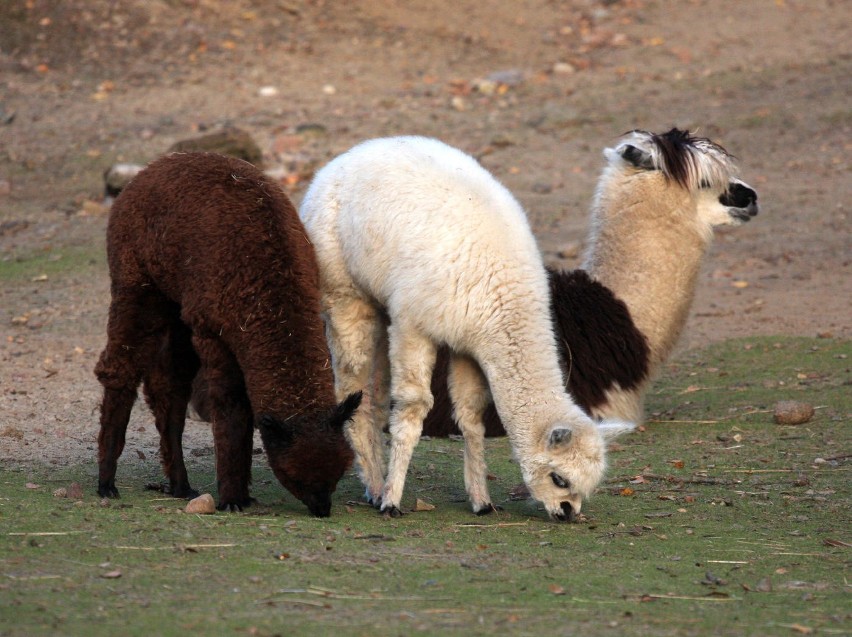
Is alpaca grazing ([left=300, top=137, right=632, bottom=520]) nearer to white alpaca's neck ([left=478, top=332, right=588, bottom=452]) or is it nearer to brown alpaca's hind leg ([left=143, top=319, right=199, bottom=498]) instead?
white alpaca's neck ([left=478, top=332, right=588, bottom=452])

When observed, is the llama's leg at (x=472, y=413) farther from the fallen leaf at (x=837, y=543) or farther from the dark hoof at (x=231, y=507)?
the fallen leaf at (x=837, y=543)

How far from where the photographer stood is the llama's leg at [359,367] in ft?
22.7

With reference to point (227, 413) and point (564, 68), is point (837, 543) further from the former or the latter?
point (564, 68)

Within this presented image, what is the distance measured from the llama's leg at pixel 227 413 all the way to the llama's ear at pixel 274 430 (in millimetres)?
333

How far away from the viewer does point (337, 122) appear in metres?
17.6

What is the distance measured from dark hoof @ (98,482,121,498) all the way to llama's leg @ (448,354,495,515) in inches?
74.3

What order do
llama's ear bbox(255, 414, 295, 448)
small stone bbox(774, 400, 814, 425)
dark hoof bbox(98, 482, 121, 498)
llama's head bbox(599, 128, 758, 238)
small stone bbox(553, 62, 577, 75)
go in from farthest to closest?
small stone bbox(553, 62, 577, 75) < llama's head bbox(599, 128, 758, 238) < small stone bbox(774, 400, 814, 425) < dark hoof bbox(98, 482, 121, 498) < llama's ear bbox(255, 414, 295, 448)

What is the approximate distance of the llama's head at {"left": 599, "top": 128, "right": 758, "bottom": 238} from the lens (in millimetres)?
9227

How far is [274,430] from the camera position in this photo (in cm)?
594

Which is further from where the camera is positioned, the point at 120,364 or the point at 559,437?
the point at 120,364

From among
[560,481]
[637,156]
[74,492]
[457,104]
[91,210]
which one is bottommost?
[74,492]

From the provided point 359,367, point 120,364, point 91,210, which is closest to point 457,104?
point 91,210

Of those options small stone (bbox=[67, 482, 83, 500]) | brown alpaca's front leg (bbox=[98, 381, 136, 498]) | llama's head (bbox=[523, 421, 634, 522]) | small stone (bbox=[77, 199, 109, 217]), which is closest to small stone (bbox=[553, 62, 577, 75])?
small stone (bbox=[77, 199, 109, 217])

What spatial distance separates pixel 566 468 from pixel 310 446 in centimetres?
129
